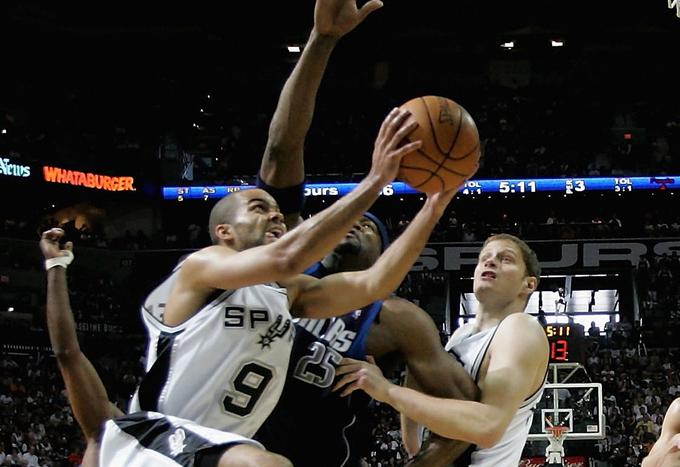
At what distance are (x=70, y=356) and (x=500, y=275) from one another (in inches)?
79.4

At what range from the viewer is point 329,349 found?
12.8 ft

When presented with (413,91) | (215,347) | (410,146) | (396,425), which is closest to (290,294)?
(215,347)

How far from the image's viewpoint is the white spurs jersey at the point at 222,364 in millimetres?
3398

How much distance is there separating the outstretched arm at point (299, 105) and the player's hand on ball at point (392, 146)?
564mm

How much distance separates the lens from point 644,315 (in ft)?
71.4

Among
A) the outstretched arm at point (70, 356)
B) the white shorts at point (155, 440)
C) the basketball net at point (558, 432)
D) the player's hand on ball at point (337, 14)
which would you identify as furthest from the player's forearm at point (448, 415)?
the basketball net at point (558, 432)

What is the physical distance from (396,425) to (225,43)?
14.0 metres

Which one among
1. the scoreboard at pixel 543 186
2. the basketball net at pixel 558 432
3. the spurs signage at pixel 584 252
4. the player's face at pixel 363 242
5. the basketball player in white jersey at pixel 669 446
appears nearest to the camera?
the basketball player in white jersey at pixel 669 446

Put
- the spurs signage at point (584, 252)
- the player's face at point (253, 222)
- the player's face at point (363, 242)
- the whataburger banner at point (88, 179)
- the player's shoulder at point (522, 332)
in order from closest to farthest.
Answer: the player's face at point (253, 222)
the player's shoulder at point (522, 332)
the player's face at point (363, 242)
the spurs signage at point (584, 252)
the whataburger banner at point (88, 179)

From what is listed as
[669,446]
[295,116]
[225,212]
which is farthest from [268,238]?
[669,446]

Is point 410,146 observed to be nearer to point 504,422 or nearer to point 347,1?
point 347,1

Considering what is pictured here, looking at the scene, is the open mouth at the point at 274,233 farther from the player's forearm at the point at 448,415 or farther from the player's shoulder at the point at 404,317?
the player's forearm at the point at 448,415

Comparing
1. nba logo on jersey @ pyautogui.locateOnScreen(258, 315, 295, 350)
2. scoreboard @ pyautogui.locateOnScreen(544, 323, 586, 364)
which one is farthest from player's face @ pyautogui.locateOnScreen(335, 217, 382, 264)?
scoreboard @ pyautogui.locateOnScreen(544, 323, 586, 364)

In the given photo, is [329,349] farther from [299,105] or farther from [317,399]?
[299,105]
